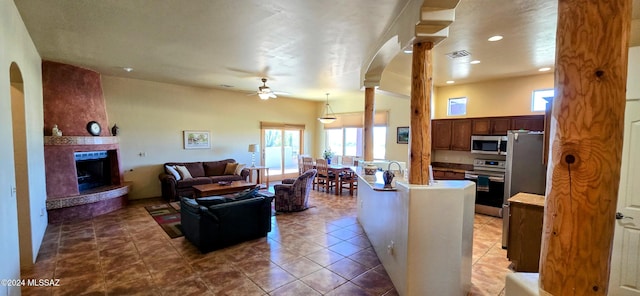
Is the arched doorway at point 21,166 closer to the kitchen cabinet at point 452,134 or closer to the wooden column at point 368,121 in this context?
the wooden column at point 368,121

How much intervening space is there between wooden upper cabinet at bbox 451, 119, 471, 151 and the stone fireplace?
7596 millimetres

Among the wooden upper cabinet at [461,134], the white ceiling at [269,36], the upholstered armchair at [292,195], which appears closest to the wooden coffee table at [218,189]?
the upholstered armchair at [292,195]

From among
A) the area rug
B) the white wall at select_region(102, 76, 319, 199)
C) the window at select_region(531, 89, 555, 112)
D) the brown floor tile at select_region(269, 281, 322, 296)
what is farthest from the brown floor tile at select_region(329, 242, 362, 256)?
the white wall at select_region(102, 76, 319, 199)

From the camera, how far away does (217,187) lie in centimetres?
617

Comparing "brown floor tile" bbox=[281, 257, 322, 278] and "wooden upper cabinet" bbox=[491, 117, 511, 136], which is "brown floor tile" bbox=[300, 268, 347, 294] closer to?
"brown floor tile" bbox=[281, 257, 322, 278]

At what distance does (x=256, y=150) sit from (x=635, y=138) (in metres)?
7.95

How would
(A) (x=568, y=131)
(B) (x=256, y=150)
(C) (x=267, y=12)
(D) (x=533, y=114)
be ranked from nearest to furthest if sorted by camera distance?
(A) (x=568, y=131)
(C) (x=267, y=12)
(D) (x=533, y=114)
(B) (x=256, y=150)

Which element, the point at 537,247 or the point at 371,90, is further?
the point at 371,90

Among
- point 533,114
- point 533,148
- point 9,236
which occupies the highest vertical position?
point 533,114

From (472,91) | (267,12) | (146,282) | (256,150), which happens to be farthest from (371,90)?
(256,150)

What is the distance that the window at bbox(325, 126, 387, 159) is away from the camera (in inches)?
333

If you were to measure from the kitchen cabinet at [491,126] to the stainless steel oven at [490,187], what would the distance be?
645 millimetres

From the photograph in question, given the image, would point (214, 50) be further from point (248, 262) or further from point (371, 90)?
point (248, 262)

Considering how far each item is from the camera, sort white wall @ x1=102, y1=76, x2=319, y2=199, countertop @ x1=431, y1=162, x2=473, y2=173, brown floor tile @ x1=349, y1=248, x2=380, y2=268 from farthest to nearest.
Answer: white wall @ x1=102, y1=76, x2=319, y2=199 < countertop @ x1=431, y1=162, x2=473, y2=173 < brown floor tile @ x1=349, y1=248, x2=380, y2=268
